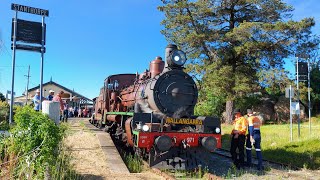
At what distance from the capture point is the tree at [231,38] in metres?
21.8

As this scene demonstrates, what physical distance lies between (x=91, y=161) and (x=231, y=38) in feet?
53.8

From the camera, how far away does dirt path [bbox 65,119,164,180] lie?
25.1 feet

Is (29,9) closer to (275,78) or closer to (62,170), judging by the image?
(62,170)

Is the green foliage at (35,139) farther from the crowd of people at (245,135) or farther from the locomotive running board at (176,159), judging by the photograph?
the crowd of people at (245,135)

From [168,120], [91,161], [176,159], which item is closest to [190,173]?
[176,159]

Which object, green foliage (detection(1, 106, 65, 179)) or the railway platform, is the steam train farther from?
green foliage (detection(1, 106, 65, 179))

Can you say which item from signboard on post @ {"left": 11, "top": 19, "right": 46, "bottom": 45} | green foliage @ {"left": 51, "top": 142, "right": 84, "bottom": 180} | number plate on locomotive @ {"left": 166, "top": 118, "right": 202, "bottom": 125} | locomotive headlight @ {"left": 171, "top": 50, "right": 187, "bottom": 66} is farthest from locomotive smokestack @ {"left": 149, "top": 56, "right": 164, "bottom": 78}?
signboard on post @ {"left": 11, "top": 19, "right": 46, "bottom": 45}

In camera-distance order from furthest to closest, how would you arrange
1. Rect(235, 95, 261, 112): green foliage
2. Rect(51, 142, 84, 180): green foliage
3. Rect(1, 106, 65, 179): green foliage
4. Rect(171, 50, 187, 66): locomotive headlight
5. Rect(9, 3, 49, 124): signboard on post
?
Rect(235, 95, 261, 112): green foliage → Rect(9, 3, 49, 124): signboard on post → Rect(171, 50, 187, 66): locomotive headlight → Rect(51, 142, 84, 180): green foliage → Rect(1, 106, 65, 179): green foliage

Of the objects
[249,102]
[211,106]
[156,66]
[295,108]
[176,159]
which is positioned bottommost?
[176,159]

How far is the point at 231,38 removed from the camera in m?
23.0

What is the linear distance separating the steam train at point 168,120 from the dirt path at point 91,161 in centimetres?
74

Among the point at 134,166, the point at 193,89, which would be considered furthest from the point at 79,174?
the point at 193,89

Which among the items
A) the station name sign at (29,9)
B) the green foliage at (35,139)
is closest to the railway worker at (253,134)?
the green foliage at (35,139)

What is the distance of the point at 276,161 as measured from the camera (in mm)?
11617
